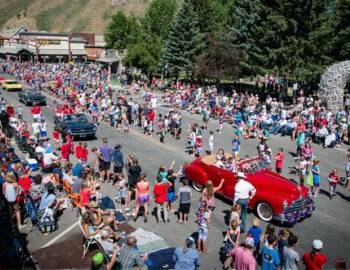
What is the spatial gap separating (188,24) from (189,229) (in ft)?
129

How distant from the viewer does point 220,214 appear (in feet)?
42.9

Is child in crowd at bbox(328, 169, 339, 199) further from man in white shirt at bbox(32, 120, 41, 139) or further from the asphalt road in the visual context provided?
man in white shirt at bbox(32, 120, 41, 139)

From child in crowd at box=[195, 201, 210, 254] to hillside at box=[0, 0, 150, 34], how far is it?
165 m

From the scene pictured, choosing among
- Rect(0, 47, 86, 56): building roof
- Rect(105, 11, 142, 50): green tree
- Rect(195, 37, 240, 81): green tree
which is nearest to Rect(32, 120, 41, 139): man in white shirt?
Rect(195, 37, 240, 81): green tree

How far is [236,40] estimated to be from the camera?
45.1 m

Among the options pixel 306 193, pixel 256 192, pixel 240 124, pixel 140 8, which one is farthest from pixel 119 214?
pixel 140 8

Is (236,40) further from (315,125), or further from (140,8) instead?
(140,8)

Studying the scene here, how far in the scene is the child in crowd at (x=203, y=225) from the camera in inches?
404

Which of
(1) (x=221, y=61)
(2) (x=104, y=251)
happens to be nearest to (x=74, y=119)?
(2) (x=104, y=251)

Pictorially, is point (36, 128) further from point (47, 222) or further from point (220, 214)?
point (220, 214)

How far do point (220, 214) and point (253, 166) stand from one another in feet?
6.57

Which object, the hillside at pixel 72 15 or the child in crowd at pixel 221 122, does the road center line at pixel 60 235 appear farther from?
the hillside at pixel 72 15

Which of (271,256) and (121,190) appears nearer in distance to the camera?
(271,256)

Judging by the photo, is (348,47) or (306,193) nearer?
(306,193)
